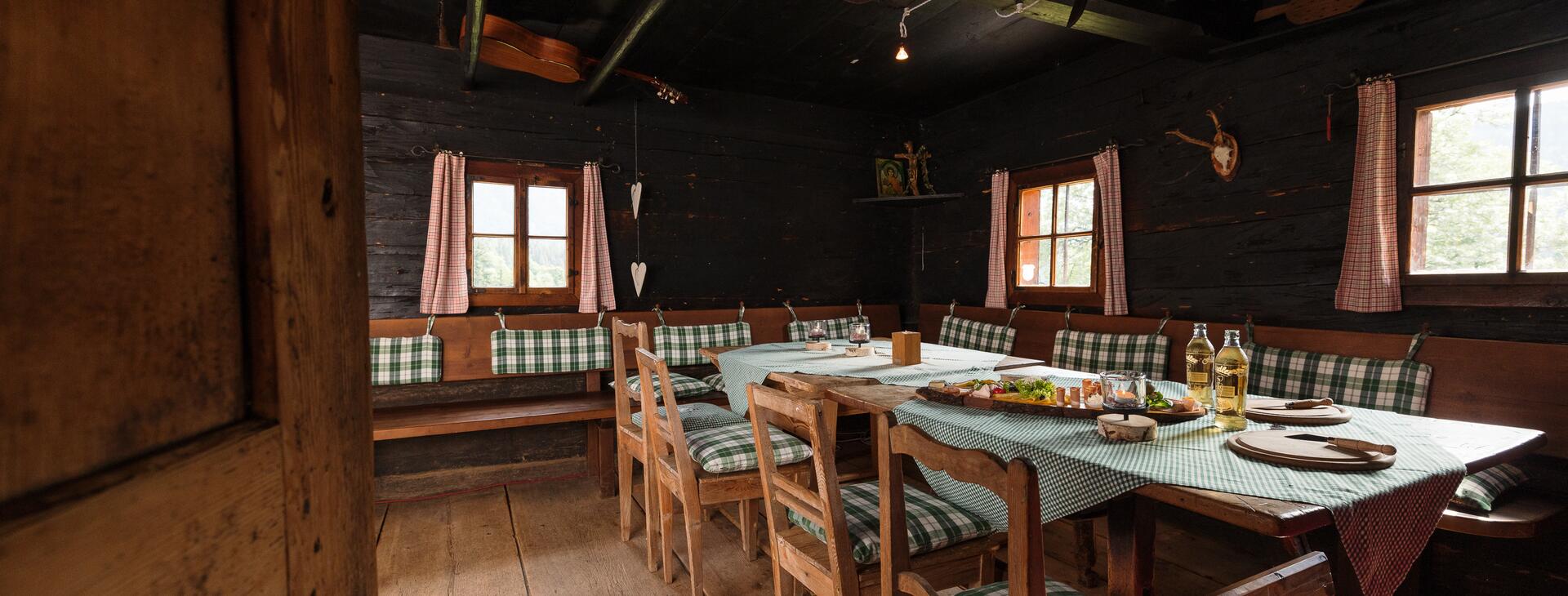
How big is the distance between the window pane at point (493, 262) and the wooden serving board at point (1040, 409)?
3022 mm

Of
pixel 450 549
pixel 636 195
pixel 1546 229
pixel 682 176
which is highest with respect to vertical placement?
pixel 682 176

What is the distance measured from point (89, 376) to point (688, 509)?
1.97m

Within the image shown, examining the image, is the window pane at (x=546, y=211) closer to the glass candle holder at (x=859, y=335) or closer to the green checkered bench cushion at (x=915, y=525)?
the glass candle holder at (x=859, y=335)

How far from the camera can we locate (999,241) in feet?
15.2

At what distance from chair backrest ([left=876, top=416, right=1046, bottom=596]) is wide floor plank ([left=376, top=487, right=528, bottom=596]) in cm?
174

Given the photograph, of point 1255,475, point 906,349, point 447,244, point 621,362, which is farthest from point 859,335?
point 447,244

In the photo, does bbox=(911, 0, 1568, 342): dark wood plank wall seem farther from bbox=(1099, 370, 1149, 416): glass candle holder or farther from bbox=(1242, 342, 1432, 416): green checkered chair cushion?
bbox=(1099, 370, 1149, 416): glass candle holder

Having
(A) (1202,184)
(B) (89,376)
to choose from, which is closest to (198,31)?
(B) (89,376)

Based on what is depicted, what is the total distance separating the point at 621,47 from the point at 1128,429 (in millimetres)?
2899

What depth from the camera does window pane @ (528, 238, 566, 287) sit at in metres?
4.19

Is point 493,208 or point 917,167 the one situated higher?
point 917,167

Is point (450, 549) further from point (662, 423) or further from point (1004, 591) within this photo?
point (1004, 591)

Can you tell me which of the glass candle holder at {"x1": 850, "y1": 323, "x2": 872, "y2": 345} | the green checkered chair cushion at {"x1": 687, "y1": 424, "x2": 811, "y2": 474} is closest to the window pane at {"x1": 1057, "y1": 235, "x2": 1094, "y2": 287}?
the glass candle holder at {"x1": 850, "y1": 323, "x2": 872, "y2": 345}

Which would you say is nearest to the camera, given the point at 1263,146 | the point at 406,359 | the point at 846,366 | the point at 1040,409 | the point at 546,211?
the point at 1040,409
